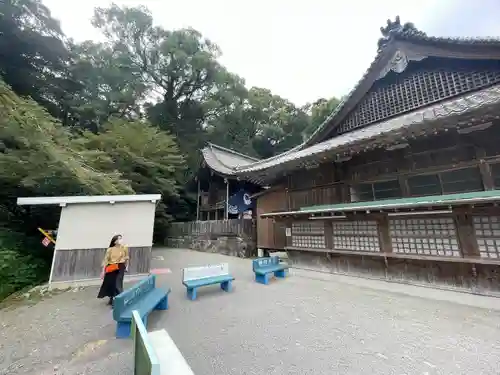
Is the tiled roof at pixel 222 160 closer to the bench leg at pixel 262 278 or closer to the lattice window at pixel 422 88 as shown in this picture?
the bench leg at pixel 262 278

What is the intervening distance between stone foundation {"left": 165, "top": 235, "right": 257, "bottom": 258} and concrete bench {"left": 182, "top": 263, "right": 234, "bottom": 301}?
6.28 metres

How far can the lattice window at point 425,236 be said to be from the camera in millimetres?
5898

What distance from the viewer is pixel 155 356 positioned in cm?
167

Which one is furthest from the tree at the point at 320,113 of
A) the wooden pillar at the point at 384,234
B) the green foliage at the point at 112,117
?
the wooden pillar at the point at 384,234

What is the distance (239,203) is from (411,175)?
10.9 metres

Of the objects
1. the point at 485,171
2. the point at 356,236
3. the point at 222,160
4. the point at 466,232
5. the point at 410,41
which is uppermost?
the point at 410,41

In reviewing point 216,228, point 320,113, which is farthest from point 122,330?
point 320,113

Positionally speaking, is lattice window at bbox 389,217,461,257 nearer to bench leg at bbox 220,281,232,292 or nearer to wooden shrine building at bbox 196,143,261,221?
bench leg at bbox 220,281,232,292

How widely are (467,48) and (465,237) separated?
5.81 meters

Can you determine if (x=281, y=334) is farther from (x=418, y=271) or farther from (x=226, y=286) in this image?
(x=418, y=271)

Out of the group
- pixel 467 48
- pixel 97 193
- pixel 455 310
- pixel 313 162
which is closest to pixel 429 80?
pixel 467 48

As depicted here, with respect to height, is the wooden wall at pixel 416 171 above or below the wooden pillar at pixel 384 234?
above

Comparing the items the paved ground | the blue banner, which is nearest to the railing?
the blue banner

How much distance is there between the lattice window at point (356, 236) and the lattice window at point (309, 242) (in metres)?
0.53
